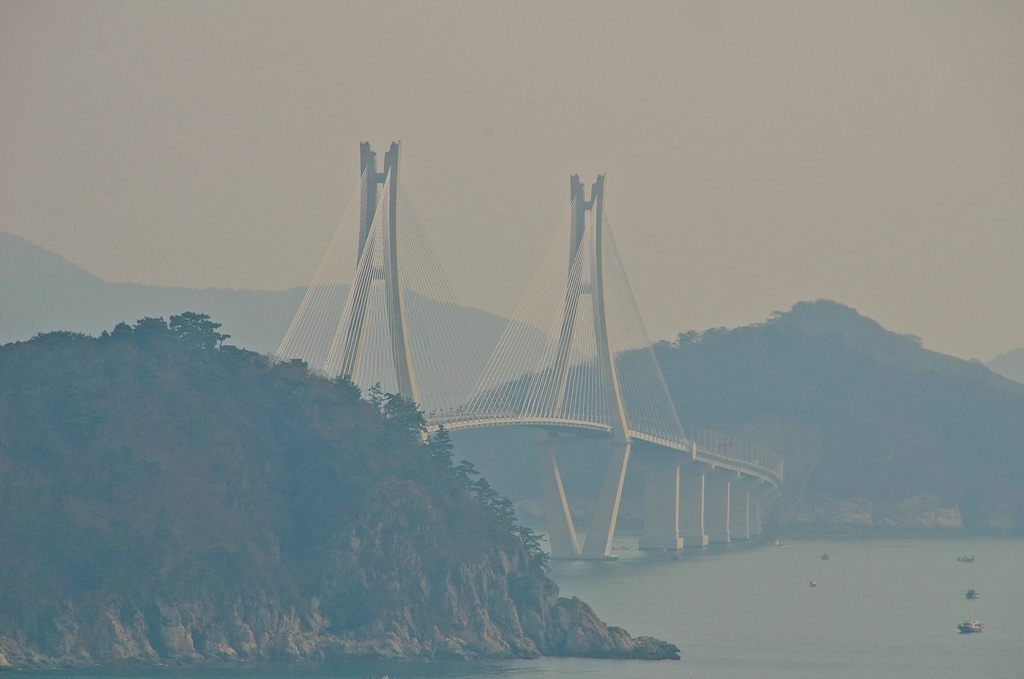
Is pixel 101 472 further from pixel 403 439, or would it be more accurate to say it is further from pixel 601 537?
pixel 601 537

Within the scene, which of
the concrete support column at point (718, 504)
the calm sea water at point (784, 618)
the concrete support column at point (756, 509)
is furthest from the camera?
the concrete support column at point (756, 509)

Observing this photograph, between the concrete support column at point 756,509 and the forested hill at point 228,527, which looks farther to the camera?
the concrete support column at point 756,509

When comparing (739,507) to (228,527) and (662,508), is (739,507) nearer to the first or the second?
(662,508)

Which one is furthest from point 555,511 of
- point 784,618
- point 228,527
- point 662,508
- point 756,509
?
point 756,509

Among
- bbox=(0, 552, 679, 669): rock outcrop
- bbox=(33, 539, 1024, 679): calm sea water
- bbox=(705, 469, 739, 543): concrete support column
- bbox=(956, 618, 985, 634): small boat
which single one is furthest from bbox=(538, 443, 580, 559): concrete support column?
bbox=(705, 469, 739, 543): concrete support column

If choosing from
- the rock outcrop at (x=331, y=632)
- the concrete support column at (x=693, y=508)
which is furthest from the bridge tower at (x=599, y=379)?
the rock outcrop at (x=331, y=632)

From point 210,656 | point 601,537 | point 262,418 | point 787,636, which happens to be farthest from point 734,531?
point 210,656

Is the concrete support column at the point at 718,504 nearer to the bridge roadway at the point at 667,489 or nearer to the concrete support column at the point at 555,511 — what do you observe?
the bridge roadway at the point at 667,489
